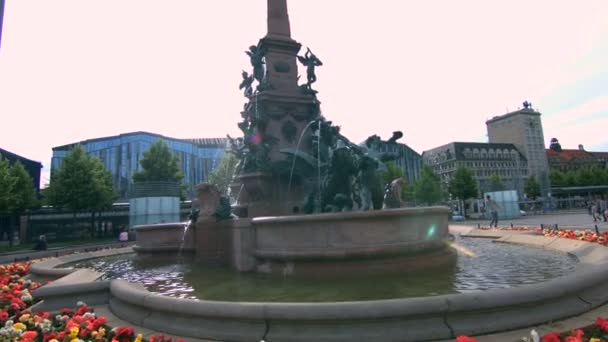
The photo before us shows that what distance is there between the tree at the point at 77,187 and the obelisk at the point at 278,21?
1362 inches

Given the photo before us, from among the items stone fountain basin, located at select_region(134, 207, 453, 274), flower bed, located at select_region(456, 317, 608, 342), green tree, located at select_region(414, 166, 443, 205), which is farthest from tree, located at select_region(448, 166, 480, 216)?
flower bed, located at select_region(456, 317, 608, 342)

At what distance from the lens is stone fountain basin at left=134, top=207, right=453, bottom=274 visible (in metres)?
7.92

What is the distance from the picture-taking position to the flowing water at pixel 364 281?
6262mm

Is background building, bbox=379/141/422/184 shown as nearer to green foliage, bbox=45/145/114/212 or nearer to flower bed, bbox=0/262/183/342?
green foliage, bbox=45/145/114/212

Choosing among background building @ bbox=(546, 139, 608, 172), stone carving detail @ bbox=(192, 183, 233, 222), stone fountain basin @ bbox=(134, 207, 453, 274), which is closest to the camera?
stone fountain basin @ bbox=(134, 207, 453, 274)

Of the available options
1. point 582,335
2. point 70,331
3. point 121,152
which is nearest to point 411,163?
point 121,152

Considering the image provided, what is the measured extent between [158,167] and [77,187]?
1180cm

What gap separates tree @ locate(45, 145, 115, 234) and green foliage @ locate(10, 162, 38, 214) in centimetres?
162

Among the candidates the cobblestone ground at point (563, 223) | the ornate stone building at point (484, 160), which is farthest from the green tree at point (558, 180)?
the cobblestone ground at point (563, 223)

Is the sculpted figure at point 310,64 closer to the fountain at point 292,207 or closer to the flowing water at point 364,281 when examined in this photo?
the fountain at point 292,207

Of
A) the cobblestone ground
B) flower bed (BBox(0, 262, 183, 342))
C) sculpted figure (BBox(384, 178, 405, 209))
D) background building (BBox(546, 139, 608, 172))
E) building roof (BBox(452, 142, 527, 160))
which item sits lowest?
the cobblestone ground

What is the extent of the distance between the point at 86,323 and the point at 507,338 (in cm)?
522

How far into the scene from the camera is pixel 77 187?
4259 centimetres

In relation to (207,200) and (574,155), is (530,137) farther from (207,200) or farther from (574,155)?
(207,200)
